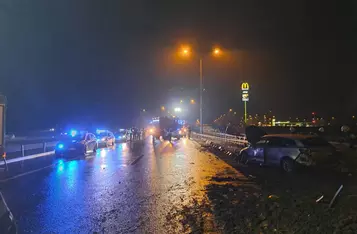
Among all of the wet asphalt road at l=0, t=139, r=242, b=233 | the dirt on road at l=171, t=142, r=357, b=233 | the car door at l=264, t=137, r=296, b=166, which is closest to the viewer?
the dirt on road at l=171, t=142, r=357, b=233

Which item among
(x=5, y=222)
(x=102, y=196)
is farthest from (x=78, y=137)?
(x=5, y=222)

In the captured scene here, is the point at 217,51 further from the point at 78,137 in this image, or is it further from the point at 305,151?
the point at 305,151

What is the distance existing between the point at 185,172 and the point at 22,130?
54.4 m

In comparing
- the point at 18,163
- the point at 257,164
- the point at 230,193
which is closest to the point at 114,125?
the point at 18,163

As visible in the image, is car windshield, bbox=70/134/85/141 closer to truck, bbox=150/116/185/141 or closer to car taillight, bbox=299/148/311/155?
car taillight, bbox=299/148/311/155

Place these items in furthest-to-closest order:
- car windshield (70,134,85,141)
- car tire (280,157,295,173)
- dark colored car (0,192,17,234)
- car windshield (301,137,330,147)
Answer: car windshield (70,134,85,141) < car tire (280,157,295,173) < car windshield (301,137,330,147) < dark colored car (0,192,17,234)

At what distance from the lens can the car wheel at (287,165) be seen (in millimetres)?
13055

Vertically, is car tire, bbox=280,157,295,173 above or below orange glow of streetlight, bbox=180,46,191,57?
below

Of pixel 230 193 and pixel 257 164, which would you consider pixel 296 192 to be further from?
pixel 257 164

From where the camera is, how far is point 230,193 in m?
9.57

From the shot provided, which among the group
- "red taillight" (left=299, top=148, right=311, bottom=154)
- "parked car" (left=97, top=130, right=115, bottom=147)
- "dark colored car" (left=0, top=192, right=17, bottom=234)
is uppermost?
"dark colored car" (left=0, top=192, right=17, bottom=234)

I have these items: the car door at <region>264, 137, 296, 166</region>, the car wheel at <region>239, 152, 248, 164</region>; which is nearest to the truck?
the car wheel at <region>239, 152, 248, 164</region>

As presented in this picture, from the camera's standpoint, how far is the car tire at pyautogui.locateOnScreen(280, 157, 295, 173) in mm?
13023

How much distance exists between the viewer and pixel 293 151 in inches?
512
